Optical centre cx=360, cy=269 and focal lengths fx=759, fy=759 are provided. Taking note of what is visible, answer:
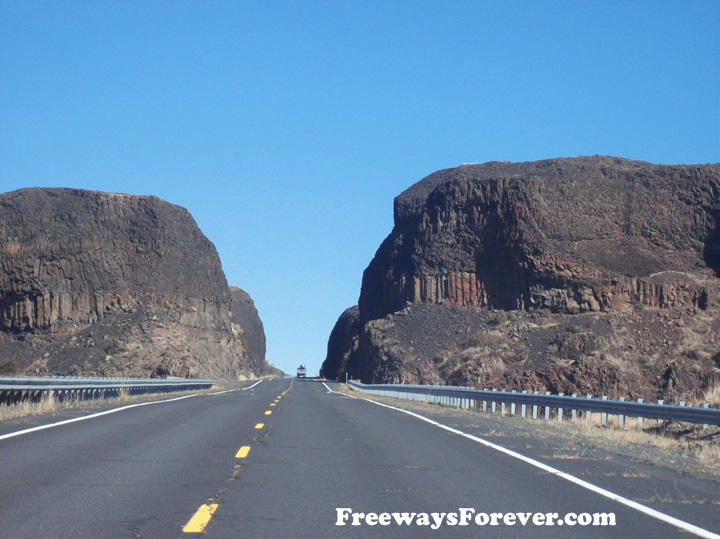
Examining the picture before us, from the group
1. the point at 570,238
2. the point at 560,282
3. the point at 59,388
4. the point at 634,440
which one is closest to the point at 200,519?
the point at 634,440

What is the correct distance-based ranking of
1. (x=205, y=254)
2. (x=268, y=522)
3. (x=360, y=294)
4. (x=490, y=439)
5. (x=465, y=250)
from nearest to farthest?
(x=268, y=522) → (x=490, y=439) → (x=465, y=250) → (x=205, y=254) → (x=360, y=294)

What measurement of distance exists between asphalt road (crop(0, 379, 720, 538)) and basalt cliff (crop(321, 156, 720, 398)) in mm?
43575

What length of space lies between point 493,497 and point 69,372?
2527 inches

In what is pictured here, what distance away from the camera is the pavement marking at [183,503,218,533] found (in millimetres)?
6527

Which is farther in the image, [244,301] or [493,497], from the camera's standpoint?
[244,301]

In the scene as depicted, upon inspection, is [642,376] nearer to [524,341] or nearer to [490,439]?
[524,341]

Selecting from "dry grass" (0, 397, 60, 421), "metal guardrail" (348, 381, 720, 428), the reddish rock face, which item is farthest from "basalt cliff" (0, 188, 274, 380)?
"dry grass" (0, 397, 60, 421)

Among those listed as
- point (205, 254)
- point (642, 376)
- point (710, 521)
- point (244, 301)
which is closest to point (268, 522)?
point (710, 521)

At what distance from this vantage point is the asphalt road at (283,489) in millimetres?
6809

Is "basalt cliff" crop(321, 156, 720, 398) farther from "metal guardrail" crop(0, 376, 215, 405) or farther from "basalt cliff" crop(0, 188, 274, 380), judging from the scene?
"metal guardrail" crop(0, 376, 215, 405)

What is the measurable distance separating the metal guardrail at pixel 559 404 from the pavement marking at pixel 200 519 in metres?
9.02

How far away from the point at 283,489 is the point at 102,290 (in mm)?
74976

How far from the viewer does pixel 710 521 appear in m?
7.30

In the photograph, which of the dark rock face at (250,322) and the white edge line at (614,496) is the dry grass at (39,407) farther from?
the dark rock face at (250,322)
